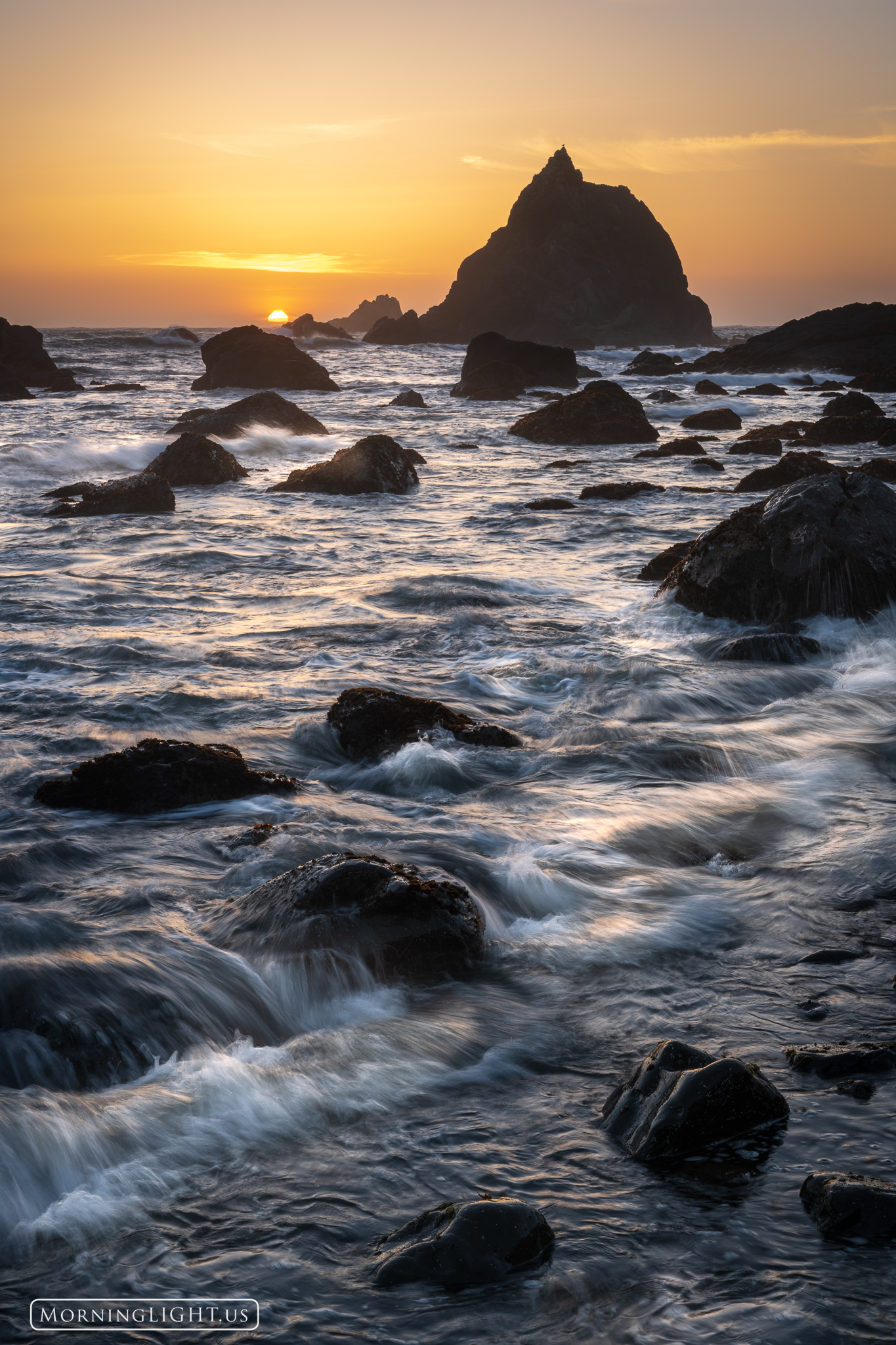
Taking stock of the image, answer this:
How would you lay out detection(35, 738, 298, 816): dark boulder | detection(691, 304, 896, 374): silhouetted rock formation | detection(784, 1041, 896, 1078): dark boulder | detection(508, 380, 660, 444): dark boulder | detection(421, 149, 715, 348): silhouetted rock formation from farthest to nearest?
1. detection(421, 149, 715, 348): silhouetted rock formation
2. detection(691, 304, 896, 374): silhouetted rock formation
3. detection(508, 380, 660, 444): dark boulder
4. detection(35, 738, 298, 816): dark boulder
5. detection(784, 1041, 896, 1078): dark boulder

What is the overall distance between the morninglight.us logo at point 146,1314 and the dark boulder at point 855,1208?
140 centimetres

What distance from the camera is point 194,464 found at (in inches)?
708

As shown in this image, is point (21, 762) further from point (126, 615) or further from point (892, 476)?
point (892, 476)

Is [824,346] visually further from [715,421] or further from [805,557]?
[805,557]

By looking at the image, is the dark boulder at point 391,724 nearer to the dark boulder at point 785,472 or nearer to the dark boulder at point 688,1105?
the dark boulder at point 688,1105

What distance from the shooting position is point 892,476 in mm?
16078

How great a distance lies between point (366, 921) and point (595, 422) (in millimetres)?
22294

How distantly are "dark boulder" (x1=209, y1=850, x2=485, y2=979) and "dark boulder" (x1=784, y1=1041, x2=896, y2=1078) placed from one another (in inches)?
51.0

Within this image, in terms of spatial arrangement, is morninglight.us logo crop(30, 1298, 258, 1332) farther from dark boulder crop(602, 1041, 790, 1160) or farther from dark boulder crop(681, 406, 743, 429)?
dark boulder crop(681, 406, 743, 429)

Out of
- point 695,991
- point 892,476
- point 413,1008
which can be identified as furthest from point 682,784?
point 892,476

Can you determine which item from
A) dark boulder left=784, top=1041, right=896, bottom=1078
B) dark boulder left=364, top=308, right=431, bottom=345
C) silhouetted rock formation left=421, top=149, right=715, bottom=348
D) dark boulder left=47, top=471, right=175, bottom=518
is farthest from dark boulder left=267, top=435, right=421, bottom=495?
silhouetted rock formation left=421, top=149, right=715, bottom=348

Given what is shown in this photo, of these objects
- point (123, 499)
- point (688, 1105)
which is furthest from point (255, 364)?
point (688, 1105)

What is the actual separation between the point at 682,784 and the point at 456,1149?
3.33 m

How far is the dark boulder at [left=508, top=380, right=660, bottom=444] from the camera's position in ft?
80.3
